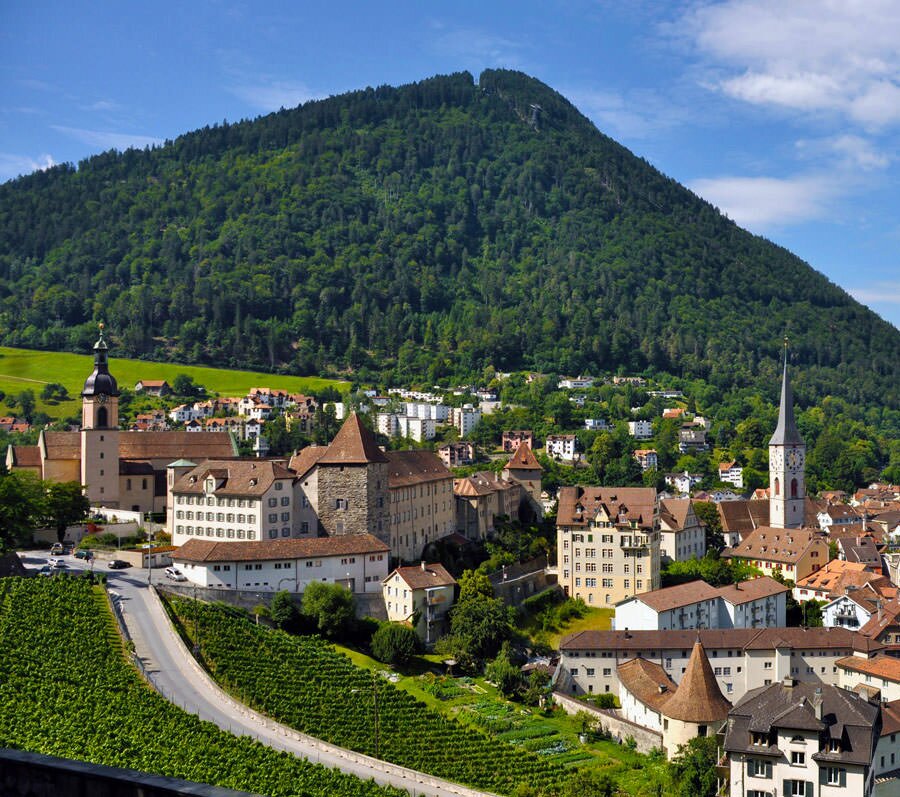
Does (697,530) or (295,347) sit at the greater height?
(295,347)

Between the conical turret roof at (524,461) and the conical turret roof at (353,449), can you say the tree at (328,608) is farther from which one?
the conical turret roof at (524,461)

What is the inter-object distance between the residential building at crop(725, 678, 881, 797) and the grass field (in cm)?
11419

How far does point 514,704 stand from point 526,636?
12734mm

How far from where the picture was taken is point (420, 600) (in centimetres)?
6400

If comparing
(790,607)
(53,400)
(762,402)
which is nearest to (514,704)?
(790,607)

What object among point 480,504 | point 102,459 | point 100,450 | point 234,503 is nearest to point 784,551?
point 480,504

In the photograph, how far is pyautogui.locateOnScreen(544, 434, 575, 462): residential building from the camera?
13562 centimetres

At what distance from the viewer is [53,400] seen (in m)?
140

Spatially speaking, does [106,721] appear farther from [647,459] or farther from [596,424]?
[596,424]

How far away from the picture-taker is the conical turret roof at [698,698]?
51.4 m

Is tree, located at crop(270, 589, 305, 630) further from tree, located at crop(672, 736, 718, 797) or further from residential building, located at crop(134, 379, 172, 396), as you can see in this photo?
residential building, located at crop(134, 379, 172, 396)

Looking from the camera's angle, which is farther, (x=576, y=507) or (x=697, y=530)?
(x=697, y=530)

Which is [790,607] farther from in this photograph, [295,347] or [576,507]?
[295,347]

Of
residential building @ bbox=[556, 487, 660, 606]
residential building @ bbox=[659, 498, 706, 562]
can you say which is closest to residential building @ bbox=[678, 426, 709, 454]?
residential building @ bbox=[659, 498, 706, 562]
